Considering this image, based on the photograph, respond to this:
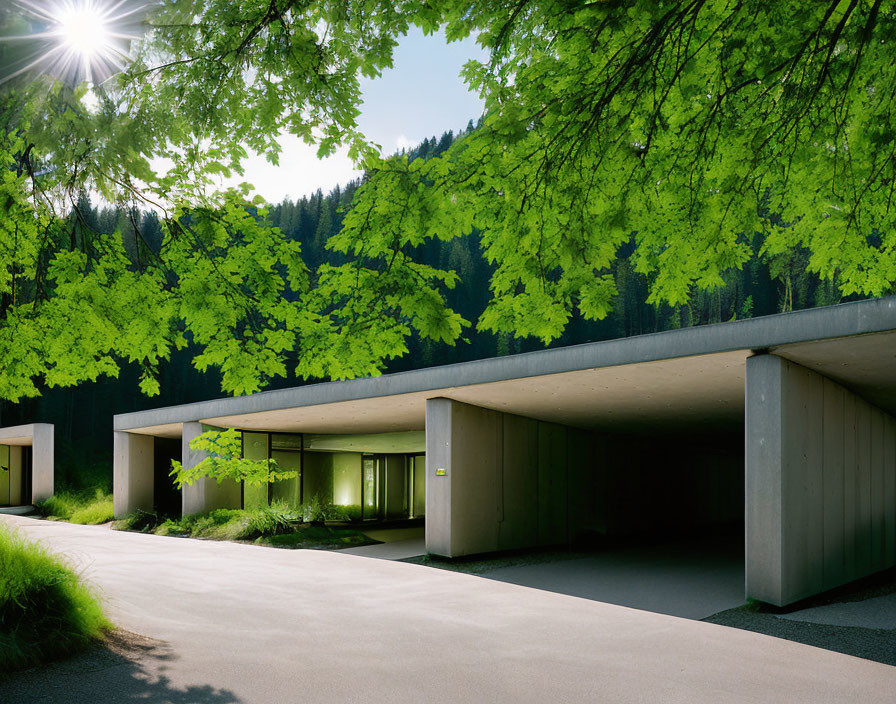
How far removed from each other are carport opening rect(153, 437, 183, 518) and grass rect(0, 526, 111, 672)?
62.7ft

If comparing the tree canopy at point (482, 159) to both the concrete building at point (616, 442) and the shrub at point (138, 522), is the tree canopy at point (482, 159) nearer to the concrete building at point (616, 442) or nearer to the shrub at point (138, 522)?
the concrete building at point (616, 442)

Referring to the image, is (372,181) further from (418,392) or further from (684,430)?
(684,430)

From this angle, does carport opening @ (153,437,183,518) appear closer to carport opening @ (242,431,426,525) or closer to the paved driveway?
carport opening @ (242,431,426,525)

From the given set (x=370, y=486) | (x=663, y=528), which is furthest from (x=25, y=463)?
(x=663, y=528)

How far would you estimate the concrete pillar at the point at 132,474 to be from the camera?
23109 millimetres

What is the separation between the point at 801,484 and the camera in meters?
9.30

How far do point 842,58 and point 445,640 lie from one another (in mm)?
5984

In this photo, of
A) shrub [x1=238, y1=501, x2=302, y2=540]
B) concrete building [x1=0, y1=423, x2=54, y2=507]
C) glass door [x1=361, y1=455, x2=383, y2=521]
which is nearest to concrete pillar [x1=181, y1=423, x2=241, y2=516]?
shrub [x1=238, y1=501, x2=302, y2=540]

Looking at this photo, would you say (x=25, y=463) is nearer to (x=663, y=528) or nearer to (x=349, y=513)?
(x=349, y=513)

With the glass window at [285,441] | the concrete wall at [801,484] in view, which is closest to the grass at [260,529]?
the glass window at [285,441]

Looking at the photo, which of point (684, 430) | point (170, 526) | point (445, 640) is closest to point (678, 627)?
point (445, 640)

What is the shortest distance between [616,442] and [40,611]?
15.7 m

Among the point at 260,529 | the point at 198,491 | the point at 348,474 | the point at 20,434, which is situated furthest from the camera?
the point at 20,434

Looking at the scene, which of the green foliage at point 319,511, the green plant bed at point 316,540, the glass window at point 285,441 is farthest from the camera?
the glass window at point 285,441
